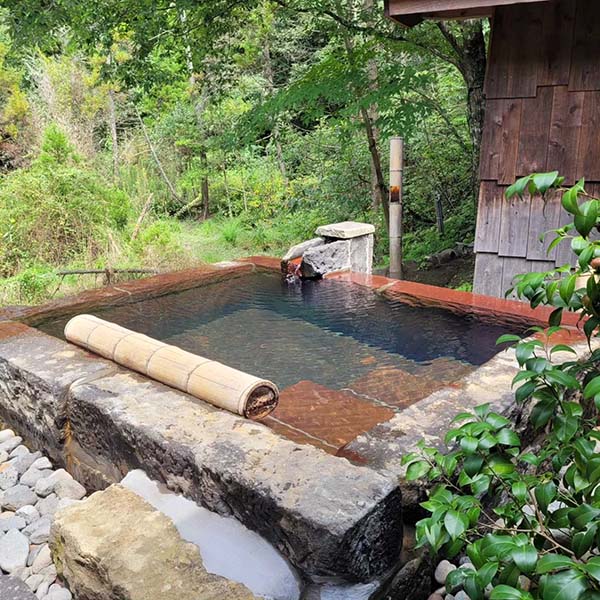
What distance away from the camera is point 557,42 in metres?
3.09

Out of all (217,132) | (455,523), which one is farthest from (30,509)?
(217,132)

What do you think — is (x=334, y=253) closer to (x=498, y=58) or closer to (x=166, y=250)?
(x=498, y=58)

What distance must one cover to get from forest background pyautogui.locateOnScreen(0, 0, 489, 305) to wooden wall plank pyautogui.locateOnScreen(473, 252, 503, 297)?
40.2 inches

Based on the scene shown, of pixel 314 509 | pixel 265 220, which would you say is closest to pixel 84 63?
pixel 265 220

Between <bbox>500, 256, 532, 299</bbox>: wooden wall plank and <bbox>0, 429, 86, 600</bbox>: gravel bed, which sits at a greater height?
<bbox>500, 256, 532, 299</bbox>: wooden wall plank

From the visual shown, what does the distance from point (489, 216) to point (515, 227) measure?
0.61 feet

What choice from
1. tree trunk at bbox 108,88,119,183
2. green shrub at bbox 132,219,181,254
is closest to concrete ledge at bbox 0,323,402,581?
green shrub at bbox 132,219,181,254

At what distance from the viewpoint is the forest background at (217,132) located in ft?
15.9

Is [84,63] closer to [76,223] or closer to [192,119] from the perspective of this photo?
[192,119]

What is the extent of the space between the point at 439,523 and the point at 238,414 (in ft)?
3.47

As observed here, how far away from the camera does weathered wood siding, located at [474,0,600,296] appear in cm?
306

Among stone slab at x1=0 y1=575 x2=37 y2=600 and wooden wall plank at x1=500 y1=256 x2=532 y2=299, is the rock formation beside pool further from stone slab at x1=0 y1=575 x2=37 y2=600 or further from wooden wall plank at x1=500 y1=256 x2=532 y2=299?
stone slab at x1=0 y1=575 x2=37 y2=600

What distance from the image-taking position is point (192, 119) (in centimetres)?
913

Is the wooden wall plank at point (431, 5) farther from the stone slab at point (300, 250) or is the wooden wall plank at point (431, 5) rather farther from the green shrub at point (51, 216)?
the green shrub at point (51, 216)
